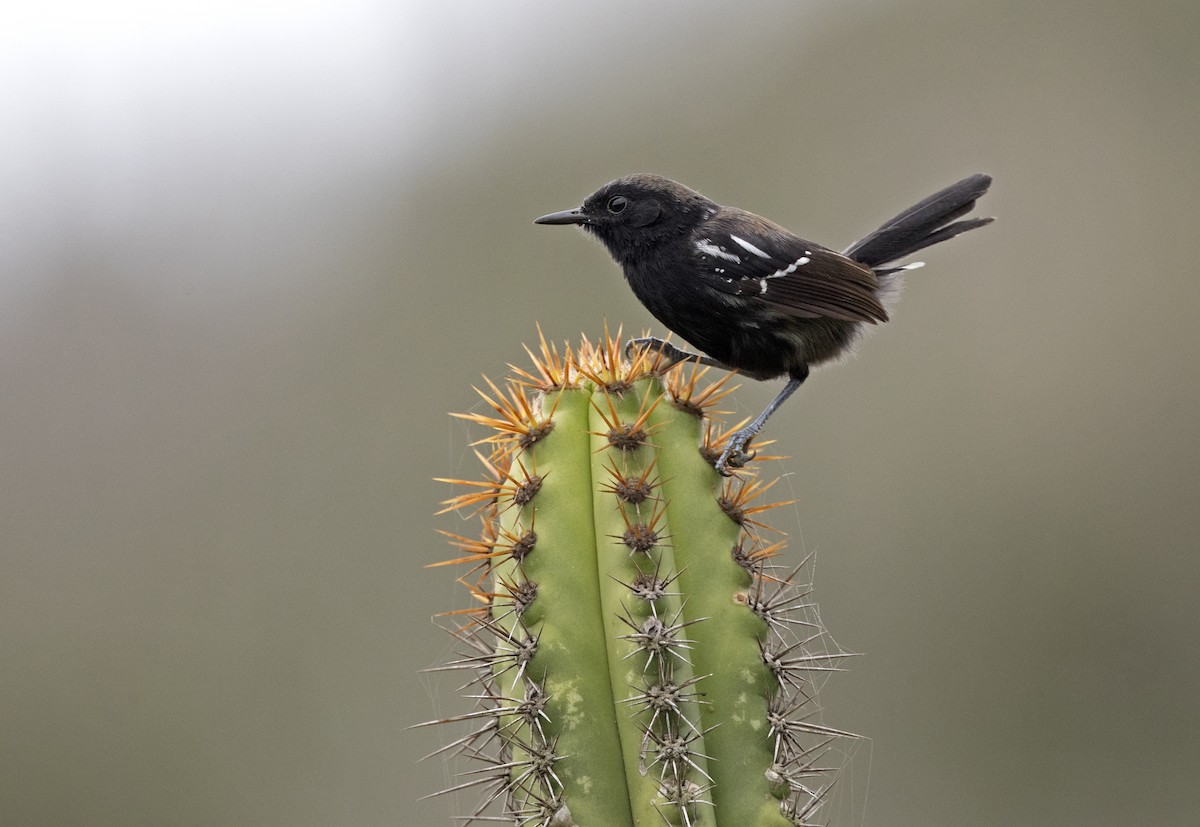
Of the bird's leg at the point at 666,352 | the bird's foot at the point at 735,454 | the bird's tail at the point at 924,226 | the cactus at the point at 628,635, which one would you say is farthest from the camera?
the bird's tail at the point at 924,226

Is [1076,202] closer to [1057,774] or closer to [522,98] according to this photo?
[1057,774]

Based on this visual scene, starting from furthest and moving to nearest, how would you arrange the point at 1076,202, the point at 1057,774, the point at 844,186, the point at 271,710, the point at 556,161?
the point at 556,161
the point at 844,186
the point at 1076,202
the point at 271,710
the point at 1057,774

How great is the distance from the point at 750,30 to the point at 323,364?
4354 millimetres

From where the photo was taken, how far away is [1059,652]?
5574mm

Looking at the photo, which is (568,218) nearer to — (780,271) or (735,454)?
(780,271)

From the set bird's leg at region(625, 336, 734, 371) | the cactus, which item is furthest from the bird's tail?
the cactus

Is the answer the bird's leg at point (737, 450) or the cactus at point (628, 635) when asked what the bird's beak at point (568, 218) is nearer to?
the cactus at point (628, 635)

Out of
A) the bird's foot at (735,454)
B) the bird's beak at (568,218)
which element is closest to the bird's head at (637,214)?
the bird's beak at (568,218)

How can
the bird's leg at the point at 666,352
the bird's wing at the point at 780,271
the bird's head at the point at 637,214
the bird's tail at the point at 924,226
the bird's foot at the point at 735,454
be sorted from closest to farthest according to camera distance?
the bird's foot at the point at 735,454 < the bird's leg at the point at 666,352 < the bird's wing at the point at 780,271 < the bird's head at the point at 637,214 < the bird's tail at the point at 924,226

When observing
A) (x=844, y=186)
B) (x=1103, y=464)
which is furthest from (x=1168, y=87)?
(x=1103, y=464)

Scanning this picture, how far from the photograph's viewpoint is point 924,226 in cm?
335

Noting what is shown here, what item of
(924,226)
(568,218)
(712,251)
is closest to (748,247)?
(712,251)

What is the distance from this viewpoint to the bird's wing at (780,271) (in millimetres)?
2795

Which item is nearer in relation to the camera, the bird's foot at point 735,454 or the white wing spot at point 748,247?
the bird's foot at point 735,454
